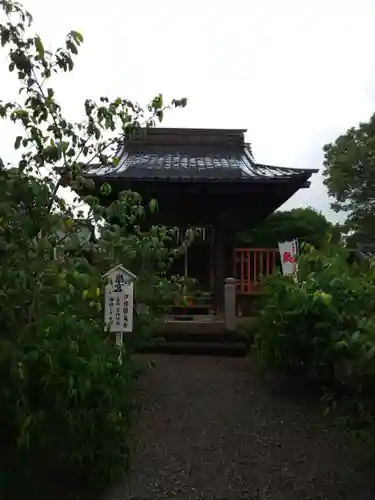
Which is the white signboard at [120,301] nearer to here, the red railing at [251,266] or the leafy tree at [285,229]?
the red railing at [251,266]

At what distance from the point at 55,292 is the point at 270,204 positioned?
841cm

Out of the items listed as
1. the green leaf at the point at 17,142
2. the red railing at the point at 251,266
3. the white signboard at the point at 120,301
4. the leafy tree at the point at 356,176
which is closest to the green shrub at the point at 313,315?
the white signboard at the point at 120,301

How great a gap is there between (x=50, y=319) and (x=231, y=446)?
10.9 ft

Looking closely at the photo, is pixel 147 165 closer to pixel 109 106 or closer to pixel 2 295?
pixel 109 106

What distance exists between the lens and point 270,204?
1059 cm

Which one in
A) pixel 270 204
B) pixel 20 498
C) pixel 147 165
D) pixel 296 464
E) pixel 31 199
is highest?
pixel 147 165

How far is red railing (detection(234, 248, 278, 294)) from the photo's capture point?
33.2 feet

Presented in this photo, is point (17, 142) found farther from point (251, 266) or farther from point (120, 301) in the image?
point (251, 266)

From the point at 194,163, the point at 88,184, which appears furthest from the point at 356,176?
the point at 88,184

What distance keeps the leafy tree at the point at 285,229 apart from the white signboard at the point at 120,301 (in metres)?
9.42

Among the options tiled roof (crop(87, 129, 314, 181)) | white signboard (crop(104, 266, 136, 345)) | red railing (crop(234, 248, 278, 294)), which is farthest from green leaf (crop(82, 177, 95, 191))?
red railing (crop(234, 248, 278, 294))

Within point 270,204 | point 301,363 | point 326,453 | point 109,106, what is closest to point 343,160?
point 270,204

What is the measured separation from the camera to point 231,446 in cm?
532

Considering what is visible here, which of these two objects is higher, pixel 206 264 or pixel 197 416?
pixel 206 264
